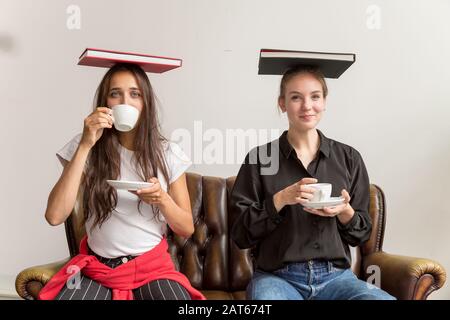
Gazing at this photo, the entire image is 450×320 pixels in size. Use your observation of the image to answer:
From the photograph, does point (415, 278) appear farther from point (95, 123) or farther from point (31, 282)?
point (31, 282)

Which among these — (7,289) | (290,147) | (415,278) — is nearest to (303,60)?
(290,147)

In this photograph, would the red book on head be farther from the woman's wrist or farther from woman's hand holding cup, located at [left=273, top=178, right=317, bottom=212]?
the woman's wrist

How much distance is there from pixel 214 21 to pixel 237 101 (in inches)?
16.0

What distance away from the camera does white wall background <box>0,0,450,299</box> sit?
2.46m

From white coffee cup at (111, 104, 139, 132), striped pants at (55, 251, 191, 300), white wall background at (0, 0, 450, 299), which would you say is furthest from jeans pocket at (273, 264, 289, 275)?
white wall background at (0, 0, 450, 299)

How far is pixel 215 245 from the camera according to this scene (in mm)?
2100

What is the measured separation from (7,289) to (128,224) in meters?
1.12

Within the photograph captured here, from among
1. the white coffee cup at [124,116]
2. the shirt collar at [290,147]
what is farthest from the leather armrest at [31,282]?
the shirt collar at [290,147]

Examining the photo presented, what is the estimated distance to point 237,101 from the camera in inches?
97.2

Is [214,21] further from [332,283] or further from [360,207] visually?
[332,283]

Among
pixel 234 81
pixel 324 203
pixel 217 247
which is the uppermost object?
pixel 234 81

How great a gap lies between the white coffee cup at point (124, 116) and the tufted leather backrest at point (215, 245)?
54 centimetres

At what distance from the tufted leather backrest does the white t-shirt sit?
35 centimetres
